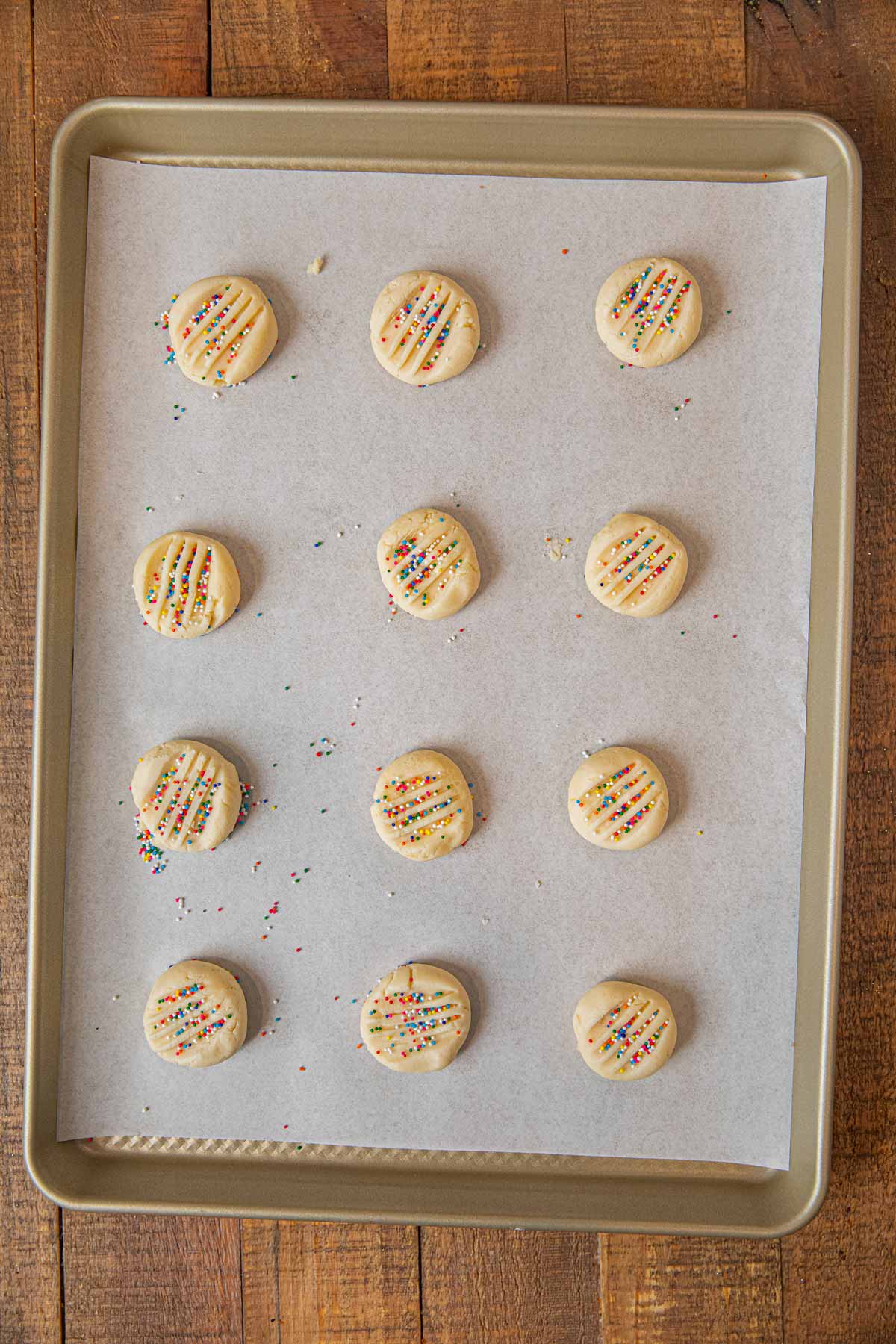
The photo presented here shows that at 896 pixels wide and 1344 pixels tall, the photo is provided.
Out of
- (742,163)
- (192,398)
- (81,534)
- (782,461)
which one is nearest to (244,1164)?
(81,534)

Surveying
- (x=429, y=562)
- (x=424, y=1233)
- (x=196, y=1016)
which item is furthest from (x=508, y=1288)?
(x=429, y=562)

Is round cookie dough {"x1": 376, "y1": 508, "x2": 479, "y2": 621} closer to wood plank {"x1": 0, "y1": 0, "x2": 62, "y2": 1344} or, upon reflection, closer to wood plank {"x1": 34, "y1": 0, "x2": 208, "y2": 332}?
wood plank {"x1": 0, "y1": 0, "x2": 62, "y2": 1344}

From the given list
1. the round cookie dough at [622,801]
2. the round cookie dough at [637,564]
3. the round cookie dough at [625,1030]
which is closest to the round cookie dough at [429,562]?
the round cookie dough at [637,564]

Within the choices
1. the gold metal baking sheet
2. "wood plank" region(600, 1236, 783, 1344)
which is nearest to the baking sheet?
the gold metal baking sheet

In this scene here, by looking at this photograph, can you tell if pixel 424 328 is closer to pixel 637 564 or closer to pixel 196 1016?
pixel 637 564

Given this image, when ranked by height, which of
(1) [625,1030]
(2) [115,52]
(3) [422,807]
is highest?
(2) [115,52]

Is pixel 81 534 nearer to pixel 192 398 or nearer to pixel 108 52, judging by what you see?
pixel 192 398

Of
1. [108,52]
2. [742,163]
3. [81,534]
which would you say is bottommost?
[81,534]

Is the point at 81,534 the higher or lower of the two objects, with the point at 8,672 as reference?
higher
